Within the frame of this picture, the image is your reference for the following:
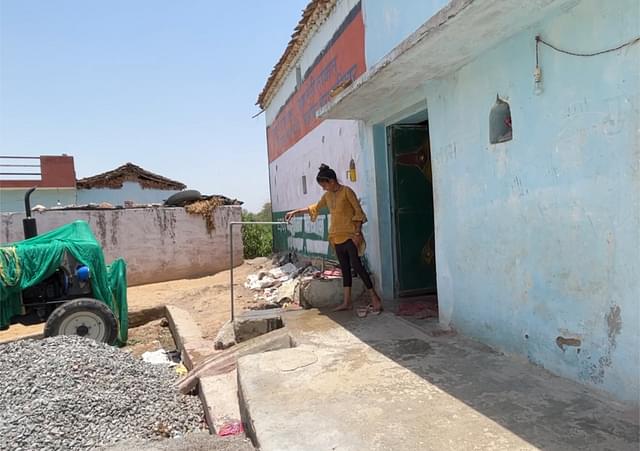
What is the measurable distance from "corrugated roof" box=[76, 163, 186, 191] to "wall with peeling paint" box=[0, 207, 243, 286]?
10.8m

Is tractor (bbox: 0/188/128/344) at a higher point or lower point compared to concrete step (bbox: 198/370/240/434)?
Answer: higher

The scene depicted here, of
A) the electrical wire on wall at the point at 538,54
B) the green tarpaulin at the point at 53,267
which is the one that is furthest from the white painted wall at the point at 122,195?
the electrical wire on wall at the point at 538,54

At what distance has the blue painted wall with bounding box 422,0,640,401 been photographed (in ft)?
7.91

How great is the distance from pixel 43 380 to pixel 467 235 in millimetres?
4502

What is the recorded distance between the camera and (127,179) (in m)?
22.0

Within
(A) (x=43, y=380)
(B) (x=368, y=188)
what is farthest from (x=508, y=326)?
(A) (x=43, y=380)

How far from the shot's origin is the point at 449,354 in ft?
11.6

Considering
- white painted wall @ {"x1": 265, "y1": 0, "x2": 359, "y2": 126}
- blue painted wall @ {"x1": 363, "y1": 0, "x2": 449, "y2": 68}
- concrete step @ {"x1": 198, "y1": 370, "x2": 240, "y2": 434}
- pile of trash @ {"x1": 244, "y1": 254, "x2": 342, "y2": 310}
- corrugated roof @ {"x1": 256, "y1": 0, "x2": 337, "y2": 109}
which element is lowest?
concrete step @ {"x1": 198, "y1": 370, "x2": 240, "y2": 434}

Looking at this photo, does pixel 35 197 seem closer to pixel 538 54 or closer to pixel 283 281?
pixel 283 281

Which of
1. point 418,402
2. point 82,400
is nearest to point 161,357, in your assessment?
point 82,400

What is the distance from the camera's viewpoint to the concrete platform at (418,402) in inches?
87.7

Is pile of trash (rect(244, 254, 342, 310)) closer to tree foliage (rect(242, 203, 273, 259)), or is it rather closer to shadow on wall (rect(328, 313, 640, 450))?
shadow on wall (rect(328, 313, 640, 450))

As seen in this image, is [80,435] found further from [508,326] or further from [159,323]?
[159,323]

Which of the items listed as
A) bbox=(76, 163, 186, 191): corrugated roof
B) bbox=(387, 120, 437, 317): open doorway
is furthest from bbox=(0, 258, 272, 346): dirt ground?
bbox=(76, 163, 186, 191): corrugated roof
